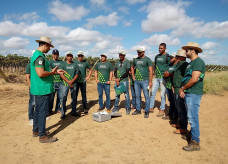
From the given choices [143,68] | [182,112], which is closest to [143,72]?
[143,68]

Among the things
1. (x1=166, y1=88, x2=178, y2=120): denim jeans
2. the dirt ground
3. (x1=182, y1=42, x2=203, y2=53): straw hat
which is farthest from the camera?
(x1=166, y1=88, x2=178, y2=120): denim jeans

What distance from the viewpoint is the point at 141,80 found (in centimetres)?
575

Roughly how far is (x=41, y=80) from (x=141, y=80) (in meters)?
3.31

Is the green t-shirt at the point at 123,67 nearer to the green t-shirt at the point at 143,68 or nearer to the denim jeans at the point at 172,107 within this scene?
the green t-shirt at the point at 143,68

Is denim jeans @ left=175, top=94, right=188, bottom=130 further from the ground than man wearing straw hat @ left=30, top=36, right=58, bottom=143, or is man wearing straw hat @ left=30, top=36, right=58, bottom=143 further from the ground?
man wearing straw hat @ left=30, top=36, right=58, bottom=143

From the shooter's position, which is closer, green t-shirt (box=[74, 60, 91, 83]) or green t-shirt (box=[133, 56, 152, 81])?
green t-shirt (box=[133, 56, 152, 81])

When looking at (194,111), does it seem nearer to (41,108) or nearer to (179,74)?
(179,74)

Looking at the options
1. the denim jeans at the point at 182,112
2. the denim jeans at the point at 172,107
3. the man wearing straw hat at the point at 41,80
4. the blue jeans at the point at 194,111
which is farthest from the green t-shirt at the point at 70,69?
the blue jeans at the point at 194,111

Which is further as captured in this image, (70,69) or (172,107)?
(70,69)

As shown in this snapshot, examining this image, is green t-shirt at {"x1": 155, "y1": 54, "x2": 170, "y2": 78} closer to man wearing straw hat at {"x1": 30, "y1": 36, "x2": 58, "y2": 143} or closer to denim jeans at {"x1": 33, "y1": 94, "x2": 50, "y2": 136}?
man wearing straw hat at {"x1": 30, "y1": 36, "x2": 58, "y2": 143}

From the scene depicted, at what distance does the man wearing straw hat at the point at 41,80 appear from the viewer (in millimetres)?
3570

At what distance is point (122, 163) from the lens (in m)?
3.14

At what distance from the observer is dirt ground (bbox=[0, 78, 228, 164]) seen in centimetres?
330

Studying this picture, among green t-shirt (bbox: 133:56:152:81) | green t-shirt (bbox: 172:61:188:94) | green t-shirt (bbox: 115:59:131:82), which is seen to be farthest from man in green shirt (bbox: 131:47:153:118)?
green t-shirt (bbox: 172:61:188:94)
